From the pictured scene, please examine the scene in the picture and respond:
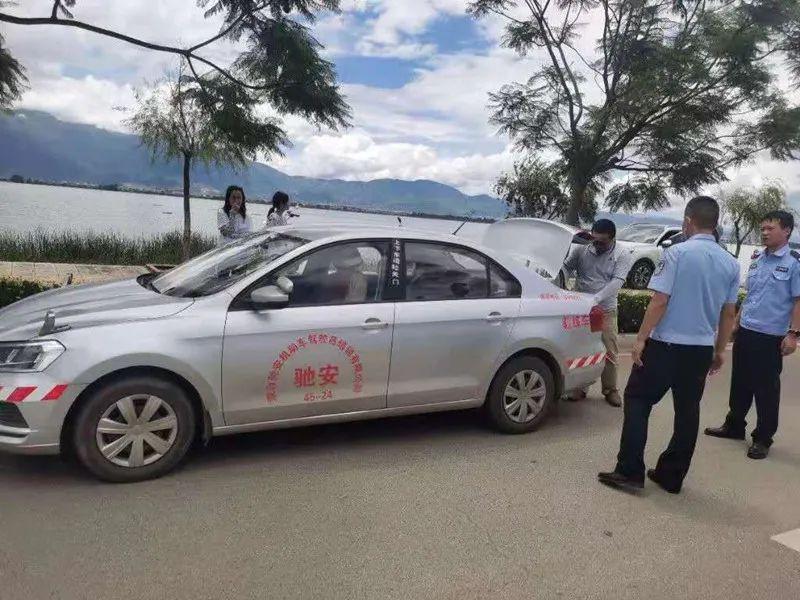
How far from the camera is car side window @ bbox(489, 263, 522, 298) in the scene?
499 centimetres

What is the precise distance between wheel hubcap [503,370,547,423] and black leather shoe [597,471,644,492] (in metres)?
0.96

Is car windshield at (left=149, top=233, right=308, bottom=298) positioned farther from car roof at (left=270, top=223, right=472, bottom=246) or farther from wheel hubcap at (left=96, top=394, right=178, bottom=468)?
wheel hubcap at (left=96, top=394, right=178, bottom=468)

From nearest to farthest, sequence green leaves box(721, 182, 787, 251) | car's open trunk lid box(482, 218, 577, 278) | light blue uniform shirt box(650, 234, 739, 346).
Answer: light blue uniform shirt box(650, 234, 739, 346) < car's open trunk lid box(482, 218, 577, 278) < green leaves box(721, 182, 787, 251)

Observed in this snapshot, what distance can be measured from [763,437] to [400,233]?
318 cm

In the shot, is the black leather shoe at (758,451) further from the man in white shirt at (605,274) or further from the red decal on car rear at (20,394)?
the red decal on car rear at (20,394)

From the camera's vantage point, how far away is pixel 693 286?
3.90 m

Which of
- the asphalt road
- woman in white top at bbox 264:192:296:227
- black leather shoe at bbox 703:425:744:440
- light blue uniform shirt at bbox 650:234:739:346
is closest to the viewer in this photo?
the asphalt road

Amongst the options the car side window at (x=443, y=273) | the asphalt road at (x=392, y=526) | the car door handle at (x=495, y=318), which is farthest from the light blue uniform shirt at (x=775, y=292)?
the car side window at (x=443, y=273)

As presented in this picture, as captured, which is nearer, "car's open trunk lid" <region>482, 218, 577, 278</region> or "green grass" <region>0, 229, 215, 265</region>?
"car's open trunk lid" <region>482, 218, 577, 278</region>

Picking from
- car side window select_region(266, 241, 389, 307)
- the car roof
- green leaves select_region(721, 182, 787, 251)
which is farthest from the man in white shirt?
green leaves select_region(721, 182, 787, 251)

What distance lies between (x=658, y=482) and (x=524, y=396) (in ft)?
3.78

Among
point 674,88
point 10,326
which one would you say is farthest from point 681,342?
point 674,88

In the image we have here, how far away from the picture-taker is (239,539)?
324 cm

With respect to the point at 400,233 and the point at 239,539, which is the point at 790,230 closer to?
the point at 400,233
